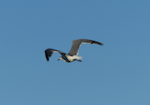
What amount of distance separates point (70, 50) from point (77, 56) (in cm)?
297

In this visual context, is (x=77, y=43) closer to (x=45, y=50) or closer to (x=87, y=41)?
(x=87, y=41)

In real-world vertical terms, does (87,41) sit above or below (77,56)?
above

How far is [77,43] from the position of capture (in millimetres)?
46062

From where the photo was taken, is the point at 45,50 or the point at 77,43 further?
the point at 77,43

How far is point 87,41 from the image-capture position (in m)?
45.8

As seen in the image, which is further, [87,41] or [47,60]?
[87,41]

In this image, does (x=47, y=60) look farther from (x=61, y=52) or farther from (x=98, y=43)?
(x=98, y=43)

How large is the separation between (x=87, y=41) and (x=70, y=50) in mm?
3082

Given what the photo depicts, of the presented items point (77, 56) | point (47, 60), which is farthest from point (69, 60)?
point (47, 60)

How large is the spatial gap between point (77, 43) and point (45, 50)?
5834mm

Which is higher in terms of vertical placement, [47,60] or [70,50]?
[70,50]

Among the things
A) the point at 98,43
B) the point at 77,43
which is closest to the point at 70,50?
the point at 77,43

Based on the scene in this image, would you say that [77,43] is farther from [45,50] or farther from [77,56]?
[45,50]

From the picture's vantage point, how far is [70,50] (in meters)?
46.7
